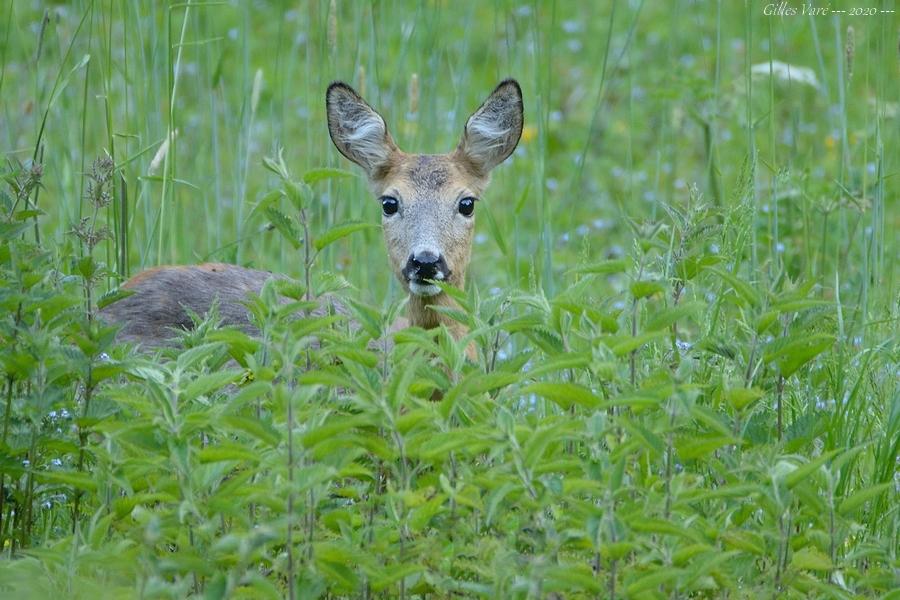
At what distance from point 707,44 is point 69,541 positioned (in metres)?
7.28

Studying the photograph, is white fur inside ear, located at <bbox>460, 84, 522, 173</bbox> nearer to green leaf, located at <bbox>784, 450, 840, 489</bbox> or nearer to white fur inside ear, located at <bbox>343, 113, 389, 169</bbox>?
white fur inside ear, located at <bbox>343, 113, 389, 169</bbox>

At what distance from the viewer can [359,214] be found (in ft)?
18.5

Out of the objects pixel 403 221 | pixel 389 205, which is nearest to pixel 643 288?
pixel 403 221

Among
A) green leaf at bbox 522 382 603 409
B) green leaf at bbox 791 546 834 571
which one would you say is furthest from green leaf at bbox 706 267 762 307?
green leaf at bbox 791 546 834 571

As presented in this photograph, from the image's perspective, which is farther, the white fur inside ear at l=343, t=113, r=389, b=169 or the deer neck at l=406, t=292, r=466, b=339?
the white fur inside ear at l=343, t=113, r=389, b=169

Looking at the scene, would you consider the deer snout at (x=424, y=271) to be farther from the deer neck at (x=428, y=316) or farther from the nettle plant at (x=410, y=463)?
the nettle plant at (x=410, y=463)

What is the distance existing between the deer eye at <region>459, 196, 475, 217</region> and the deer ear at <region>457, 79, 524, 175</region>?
0.32m

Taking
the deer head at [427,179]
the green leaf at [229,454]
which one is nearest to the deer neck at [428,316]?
the deer head at [427,179]

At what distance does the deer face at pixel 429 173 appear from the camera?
16.9ft

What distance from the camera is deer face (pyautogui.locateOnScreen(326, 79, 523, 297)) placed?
516 cm

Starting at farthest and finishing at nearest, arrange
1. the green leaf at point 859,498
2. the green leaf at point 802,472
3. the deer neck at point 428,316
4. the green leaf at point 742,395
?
the deer neck at point 428,316 < the green leaf at point 742,395 < the green leaf at point 859,498 < the green leaf at point 802,472

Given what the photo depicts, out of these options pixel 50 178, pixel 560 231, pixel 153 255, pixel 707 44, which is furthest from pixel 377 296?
pixel 707 44

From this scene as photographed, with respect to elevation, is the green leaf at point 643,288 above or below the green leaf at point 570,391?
above

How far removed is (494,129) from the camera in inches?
220
